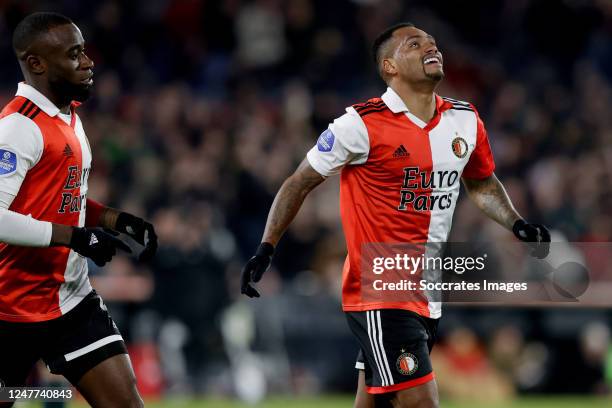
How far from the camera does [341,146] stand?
614 cm

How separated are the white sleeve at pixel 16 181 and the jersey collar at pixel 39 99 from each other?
22 centimetres

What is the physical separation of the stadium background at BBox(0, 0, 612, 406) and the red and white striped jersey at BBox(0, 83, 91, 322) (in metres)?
6.24

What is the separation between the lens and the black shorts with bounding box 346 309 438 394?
5.89m

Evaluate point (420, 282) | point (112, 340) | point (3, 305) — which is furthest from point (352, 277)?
point (3, 305)

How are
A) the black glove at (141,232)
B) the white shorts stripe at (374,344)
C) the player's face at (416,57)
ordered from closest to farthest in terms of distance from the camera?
the white shorts stripe at (374,344) < the black glove at (141,232) < the player's face at (416,57)

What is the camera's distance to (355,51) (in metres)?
15.7

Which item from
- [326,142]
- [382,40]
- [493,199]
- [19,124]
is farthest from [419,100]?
[19,124]

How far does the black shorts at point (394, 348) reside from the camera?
5.89m

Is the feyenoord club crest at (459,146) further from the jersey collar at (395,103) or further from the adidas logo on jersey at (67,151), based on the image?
the adidas logo on jersey at (67,151)

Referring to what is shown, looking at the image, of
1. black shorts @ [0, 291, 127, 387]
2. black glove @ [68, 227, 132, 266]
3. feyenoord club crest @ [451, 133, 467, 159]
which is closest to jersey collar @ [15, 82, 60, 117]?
black glove @ [68, 227, 132, 266]

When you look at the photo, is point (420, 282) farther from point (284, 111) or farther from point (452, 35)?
point (452, 35)

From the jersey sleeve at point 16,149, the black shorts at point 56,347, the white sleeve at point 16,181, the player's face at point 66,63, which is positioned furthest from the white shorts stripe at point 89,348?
the player's face at point 66,63

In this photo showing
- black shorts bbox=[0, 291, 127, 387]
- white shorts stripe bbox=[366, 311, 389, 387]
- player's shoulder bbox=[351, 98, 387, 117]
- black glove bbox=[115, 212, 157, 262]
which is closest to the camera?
black shorts bbox=[0, 291, 127, 387]

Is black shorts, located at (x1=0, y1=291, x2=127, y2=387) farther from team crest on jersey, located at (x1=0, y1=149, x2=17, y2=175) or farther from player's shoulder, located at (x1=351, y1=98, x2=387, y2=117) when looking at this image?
player's shoulder, located at (x1=351, y1=98, x2=387, y2=117)
